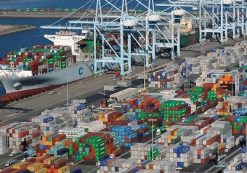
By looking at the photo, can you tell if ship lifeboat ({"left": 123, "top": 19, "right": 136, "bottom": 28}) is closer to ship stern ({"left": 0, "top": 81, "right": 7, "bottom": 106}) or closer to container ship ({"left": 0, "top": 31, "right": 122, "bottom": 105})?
container ship ({"left": 0, "top": 31, "right": 122, "bottom": 105})

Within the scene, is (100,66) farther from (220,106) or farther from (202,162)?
(202,162)

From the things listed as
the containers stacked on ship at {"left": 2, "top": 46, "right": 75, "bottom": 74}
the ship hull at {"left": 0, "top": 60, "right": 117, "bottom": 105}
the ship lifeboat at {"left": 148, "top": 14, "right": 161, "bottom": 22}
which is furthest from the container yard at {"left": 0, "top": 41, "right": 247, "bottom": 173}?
the ship lifeboat at {"left": 148, "top": 14, "right": 161, "bottom": 22}

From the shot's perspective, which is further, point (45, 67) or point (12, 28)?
point (12, 28)

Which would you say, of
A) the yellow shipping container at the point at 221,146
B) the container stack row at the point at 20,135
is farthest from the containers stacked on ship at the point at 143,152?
the container stack row at the point at 20,135

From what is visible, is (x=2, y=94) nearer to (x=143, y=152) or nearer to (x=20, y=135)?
(x=20, y=135)

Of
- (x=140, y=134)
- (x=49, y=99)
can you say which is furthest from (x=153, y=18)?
(x=140, y=134)

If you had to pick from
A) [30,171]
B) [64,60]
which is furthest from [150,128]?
[64,60]
